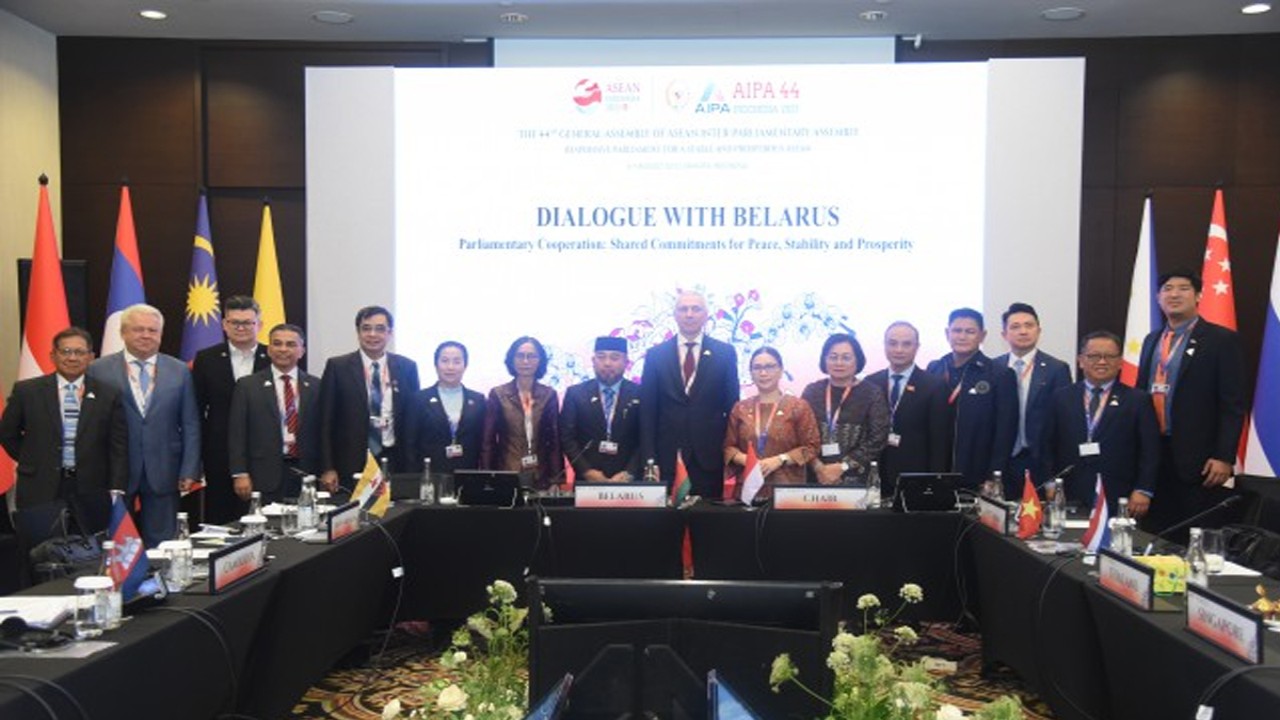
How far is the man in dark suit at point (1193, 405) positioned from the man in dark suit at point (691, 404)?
82.3 inches

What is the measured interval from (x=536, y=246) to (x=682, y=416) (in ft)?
5.79

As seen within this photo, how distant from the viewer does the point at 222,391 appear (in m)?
5.20

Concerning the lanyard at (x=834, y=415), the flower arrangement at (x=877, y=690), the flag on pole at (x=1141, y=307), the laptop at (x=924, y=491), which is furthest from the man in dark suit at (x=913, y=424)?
the flower arrangement at (x=877, y=690)

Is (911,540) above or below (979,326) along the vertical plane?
below

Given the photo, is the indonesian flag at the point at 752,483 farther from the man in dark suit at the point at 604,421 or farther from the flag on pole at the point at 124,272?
the flag on pole at the point at 124,272

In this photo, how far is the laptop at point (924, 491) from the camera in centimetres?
421

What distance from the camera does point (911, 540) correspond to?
166 inches

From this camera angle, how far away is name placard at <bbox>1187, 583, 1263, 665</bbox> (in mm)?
2094

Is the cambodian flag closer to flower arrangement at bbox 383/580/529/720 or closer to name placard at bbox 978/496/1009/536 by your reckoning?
flower arrangement at bbox 383/580/529/720

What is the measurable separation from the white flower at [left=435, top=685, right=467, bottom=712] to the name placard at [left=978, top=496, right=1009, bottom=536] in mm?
2897

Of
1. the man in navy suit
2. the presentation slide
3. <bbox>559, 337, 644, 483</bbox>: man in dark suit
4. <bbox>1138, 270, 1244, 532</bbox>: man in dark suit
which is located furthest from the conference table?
the presentation slide

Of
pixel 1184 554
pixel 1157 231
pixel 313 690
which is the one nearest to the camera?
pixel 1184 554

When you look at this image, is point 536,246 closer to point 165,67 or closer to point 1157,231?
point 165,67

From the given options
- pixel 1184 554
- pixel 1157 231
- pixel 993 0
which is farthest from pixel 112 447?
pixel 1157 231
